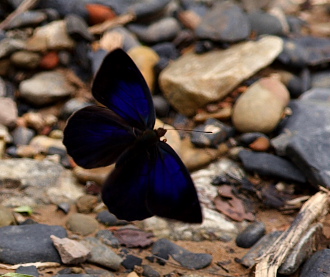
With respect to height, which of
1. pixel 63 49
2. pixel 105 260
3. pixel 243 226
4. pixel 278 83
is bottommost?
pixel 243 226

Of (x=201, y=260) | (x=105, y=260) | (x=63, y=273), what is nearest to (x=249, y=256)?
(x=201, y=260)

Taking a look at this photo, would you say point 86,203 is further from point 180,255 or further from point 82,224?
point 180,255

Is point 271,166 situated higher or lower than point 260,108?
lower

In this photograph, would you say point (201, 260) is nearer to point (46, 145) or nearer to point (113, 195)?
point (113, 195)

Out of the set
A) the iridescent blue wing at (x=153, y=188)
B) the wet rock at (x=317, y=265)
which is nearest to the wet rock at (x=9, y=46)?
the iridescent blue wing at (x=153, y=188)

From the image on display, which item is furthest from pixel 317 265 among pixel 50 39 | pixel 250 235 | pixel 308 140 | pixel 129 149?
pixel 50 39

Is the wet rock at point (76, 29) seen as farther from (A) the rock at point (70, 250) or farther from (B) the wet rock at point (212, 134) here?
(A) the rock at point (70, 250)
